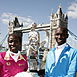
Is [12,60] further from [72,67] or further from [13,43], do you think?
[72,67]

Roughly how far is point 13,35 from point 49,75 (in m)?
0.74

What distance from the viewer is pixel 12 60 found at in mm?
1787

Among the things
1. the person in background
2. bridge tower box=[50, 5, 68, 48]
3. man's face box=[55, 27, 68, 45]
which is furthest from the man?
bridge tower box=[50, 5, 68, 48]

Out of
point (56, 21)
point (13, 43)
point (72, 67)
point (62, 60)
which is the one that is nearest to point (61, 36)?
point (62, 60)

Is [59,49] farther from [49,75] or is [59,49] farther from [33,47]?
[33,47]

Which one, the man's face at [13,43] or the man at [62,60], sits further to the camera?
the man's face at [13,43]

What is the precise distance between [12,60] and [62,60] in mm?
670

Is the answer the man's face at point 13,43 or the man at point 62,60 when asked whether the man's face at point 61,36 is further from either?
the man's face at point 13,43

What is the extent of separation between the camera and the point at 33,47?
4.14 metres

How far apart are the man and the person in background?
0.40 meters

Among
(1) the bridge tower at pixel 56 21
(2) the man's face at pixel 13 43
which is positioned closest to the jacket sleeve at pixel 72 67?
(2) the man's face at pixel 13 43

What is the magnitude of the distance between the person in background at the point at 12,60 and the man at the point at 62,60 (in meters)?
0.40

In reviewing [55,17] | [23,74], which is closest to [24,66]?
[23,74]

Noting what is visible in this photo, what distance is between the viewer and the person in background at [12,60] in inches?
69.1
